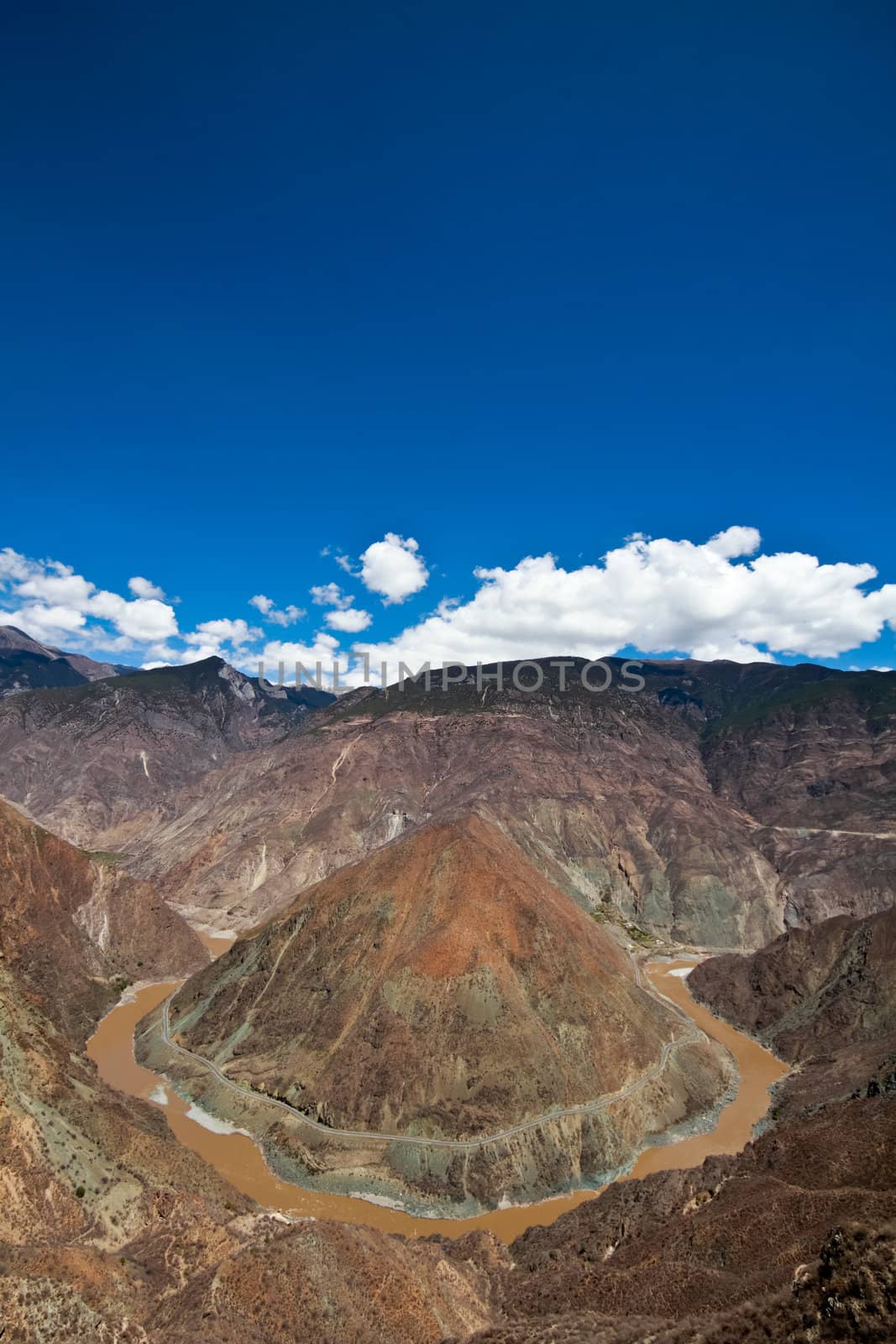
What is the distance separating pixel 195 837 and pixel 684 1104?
130 m

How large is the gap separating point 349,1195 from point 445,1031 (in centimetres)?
1237

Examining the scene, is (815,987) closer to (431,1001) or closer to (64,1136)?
(431,1001)

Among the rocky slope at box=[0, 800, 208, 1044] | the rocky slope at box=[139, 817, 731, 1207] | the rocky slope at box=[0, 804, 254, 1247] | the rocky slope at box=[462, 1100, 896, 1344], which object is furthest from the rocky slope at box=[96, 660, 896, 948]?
the rocky slope at box=[462, 1100, 896, 1344]

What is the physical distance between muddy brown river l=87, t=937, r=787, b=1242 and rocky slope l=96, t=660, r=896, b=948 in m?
38.7

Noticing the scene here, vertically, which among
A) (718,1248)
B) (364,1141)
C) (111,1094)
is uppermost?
(718,1248)

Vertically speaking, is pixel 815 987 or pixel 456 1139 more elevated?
pixel 815 987

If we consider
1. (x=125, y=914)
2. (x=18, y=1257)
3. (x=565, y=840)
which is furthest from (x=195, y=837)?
(x=18, y=1257)

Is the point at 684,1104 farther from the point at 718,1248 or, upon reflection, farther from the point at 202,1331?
the point at 202,1331

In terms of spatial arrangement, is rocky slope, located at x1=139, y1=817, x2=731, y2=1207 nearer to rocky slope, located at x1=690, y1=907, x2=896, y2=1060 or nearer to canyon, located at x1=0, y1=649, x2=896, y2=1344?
canyon, located at x1=0, y1=649, x2=896, y2=1344

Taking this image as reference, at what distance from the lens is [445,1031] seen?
5278cm

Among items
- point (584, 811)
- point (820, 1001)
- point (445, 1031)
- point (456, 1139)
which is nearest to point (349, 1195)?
point (456, 1139)

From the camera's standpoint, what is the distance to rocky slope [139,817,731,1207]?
4706 centimetres

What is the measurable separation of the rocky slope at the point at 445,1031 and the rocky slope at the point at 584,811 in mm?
33837

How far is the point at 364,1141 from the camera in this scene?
155 ft
